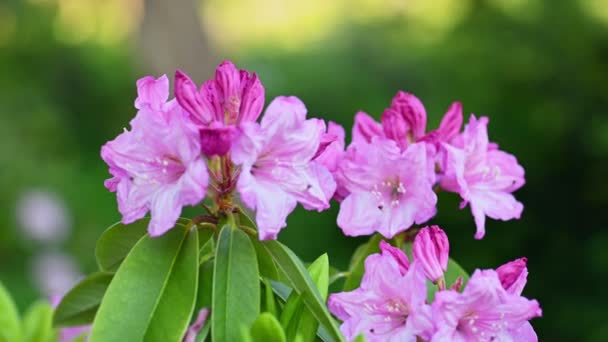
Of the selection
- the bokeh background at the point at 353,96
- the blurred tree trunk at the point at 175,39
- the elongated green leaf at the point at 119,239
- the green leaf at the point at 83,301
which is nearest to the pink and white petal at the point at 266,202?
the elongated green leaf at the point at 119,239

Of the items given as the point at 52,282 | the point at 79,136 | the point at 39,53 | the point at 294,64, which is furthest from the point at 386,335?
the point at 39,53

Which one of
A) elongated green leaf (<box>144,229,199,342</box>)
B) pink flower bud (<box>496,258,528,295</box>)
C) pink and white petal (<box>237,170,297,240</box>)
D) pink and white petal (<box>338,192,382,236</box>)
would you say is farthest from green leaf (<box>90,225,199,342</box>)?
pink flower bud (<box>496,258,528,295</box>)

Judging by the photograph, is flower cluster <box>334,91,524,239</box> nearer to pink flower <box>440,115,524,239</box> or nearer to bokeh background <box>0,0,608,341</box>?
pink flower <box>440,115,524,239</box>

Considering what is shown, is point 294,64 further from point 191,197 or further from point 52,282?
point 191,197

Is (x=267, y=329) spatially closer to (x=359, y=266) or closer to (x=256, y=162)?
(x=256, y=162)

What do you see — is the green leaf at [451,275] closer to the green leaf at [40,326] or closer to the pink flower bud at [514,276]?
the pink flower bud at [514,276]

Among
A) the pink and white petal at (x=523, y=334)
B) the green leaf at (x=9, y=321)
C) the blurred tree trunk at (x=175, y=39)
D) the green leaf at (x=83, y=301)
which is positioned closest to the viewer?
the pink and white petal at (x=523, y=334)

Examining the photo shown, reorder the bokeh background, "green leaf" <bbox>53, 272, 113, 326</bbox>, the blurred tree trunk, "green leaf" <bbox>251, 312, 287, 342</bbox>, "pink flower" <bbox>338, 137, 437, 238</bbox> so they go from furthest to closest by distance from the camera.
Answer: the blurred tree trunk, the bokeh background, "green leaf" <bbox>53, 272, 113, 326</bbox>, "pink flower" <bbox>338, 137, 437, 238</bbox>, "green leaf" <bbox>251, 312, 287, 342</bbox>
